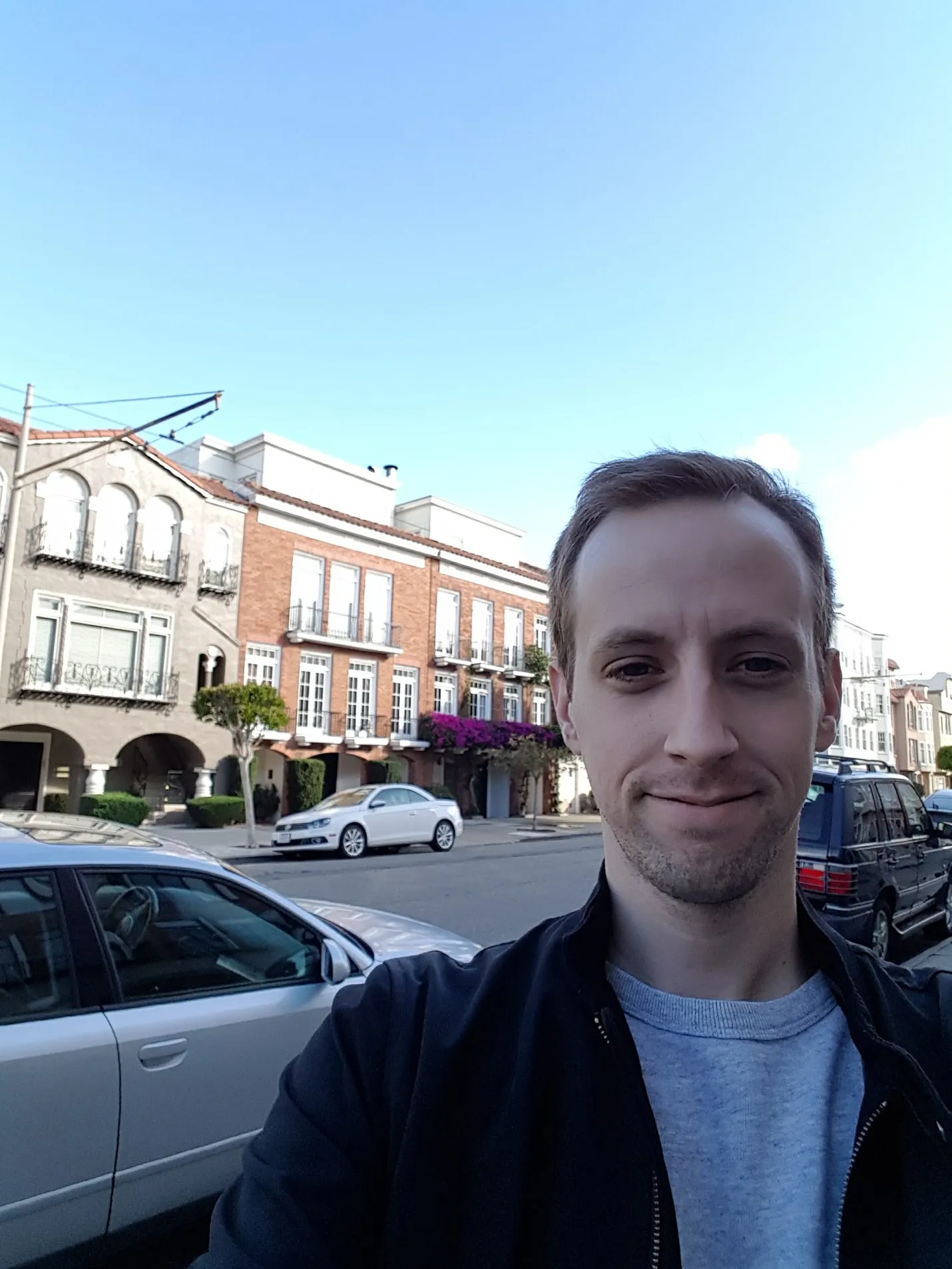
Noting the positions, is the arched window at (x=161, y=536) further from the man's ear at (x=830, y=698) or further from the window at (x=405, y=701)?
the man's ear at (x=830, y=698)

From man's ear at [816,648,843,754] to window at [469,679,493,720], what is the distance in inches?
1198

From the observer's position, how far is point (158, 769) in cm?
2395

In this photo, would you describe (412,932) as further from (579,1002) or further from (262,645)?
(262,645)

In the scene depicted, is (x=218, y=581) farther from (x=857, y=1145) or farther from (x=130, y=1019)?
(x=857, y=1145)

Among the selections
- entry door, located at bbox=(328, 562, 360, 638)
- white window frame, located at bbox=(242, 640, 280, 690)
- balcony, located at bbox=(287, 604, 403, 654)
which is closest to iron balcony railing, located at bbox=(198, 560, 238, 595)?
white window frame, located at bbox=(242, 640, 280, 690)

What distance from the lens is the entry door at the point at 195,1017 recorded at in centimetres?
287

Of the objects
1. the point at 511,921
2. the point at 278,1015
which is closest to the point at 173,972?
the point at 278,1015

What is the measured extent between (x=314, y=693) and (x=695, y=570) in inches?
1025

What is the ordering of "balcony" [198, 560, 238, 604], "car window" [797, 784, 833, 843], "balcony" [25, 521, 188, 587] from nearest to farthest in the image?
1. "car window" [797, 784, 833, 843]
2. "balcony" [25, 521, 188, 587]
3. "balcony" [198, 560, 238, 604]

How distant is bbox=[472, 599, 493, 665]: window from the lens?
32562mm

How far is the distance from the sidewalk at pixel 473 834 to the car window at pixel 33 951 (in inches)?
408

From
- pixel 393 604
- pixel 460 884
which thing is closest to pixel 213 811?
pixel 393 604

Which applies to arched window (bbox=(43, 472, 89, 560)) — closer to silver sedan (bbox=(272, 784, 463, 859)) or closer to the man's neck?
silver sedan (bbox=(272, 784, 463, 859))

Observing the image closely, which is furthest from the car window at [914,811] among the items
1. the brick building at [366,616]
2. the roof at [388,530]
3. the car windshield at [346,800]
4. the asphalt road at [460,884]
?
the brick building at [366,616]
